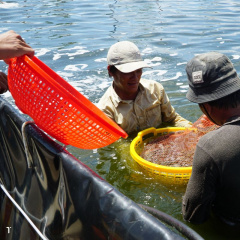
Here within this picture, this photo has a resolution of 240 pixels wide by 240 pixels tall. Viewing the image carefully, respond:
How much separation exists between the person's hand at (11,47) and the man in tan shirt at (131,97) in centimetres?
203

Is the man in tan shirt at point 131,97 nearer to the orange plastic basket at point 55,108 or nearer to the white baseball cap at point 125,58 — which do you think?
the white baseball cap at point 125,58

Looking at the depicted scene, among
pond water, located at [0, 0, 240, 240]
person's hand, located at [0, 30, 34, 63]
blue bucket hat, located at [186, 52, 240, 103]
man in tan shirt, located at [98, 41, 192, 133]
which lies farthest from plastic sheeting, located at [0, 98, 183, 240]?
man in tan shirt, located at [98, 41, 192, 133]

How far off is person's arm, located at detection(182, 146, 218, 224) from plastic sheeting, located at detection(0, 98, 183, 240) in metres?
0.88

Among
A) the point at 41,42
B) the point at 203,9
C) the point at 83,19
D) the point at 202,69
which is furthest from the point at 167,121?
the point at 203,9

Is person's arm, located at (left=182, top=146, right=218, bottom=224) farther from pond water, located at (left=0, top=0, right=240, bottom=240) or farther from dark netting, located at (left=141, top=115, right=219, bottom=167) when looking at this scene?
dark netting, located at (left=141, top=115, right=219, bottom=167)

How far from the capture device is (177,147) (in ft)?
14.8

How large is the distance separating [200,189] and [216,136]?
434mm

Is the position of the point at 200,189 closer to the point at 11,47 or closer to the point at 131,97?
the point at 11,47

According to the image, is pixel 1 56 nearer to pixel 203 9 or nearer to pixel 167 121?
pixel 167 121

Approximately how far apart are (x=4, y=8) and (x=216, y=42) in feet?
28.8

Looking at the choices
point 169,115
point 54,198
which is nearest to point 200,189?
point 54,198

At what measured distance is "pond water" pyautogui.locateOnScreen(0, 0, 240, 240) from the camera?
14.9ft

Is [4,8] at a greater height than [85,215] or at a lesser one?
lesser

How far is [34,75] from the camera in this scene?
2.46m
